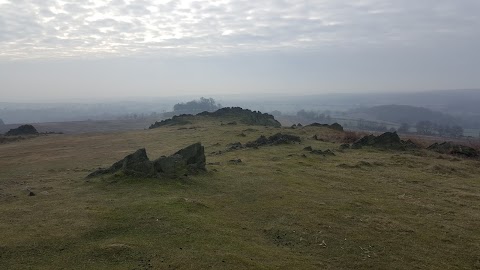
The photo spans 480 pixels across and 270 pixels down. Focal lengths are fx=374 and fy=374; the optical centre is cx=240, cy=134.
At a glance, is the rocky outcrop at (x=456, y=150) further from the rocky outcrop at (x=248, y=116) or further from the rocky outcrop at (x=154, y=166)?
the rocky outcrop at (x=248, y=116)

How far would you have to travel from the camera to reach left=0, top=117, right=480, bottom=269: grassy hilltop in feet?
48.9

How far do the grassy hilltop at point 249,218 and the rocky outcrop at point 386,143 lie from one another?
10.5m

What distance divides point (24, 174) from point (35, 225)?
17.7 metres

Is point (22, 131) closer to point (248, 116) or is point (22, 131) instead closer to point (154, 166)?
point (248, 116)

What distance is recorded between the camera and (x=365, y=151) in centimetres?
4275

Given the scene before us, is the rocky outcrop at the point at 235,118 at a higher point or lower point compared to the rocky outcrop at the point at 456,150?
higher

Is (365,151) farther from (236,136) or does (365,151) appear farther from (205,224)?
(205,224)

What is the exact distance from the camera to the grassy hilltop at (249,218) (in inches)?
586

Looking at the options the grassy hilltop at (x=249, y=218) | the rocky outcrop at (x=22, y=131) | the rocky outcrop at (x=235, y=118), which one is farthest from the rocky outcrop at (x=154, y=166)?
the rocky outcrop at (x=22, y=131)

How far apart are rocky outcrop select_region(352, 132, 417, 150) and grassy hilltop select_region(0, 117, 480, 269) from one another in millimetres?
10478

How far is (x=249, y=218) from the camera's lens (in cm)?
2005

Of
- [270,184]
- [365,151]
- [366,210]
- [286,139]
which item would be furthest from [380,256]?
[286,139]

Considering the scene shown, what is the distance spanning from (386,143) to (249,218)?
30.9 meters

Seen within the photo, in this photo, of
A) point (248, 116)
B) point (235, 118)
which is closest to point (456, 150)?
point (248, 116)
